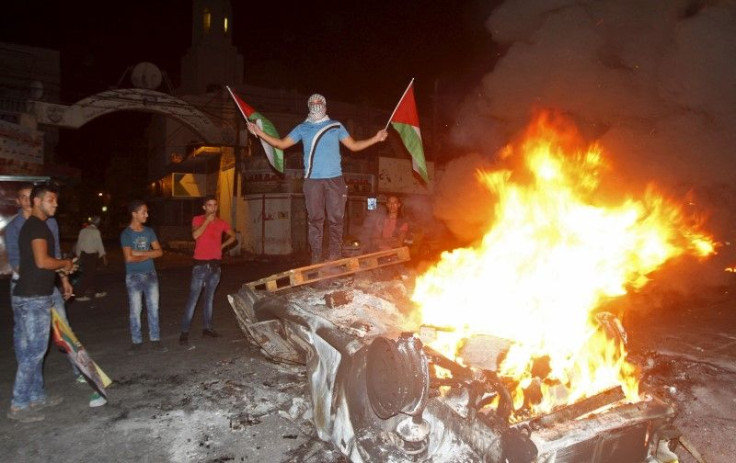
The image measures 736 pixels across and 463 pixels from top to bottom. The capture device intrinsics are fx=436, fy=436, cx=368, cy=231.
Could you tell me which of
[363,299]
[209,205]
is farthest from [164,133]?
[363,299]

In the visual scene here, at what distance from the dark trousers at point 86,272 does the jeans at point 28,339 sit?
20.7ft

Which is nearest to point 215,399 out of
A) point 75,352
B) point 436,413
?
point 75,352

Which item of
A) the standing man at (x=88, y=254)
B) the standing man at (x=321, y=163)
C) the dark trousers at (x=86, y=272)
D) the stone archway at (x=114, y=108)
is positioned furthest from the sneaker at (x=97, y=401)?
the stone archway at (x=114, y=108)

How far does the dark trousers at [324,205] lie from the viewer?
18.5 feet

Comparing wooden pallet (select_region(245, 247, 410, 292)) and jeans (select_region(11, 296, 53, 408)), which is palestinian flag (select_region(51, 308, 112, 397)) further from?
→ wooden pallet (select_region(245, 247, 410, 292))

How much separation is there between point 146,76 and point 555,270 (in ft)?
78.8

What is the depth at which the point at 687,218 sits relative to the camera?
5.48m

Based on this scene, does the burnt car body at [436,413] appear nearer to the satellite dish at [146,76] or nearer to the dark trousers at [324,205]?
the dark trousers at [324,205]

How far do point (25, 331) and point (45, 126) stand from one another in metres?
19.7

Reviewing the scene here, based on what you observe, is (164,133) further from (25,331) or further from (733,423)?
(733,423)

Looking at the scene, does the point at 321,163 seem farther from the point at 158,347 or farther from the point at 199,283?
the point at 158,347

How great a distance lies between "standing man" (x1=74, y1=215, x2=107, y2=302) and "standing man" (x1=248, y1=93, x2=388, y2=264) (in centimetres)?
645

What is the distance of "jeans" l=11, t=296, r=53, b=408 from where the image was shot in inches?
166

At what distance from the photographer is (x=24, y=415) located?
4.21 metres
